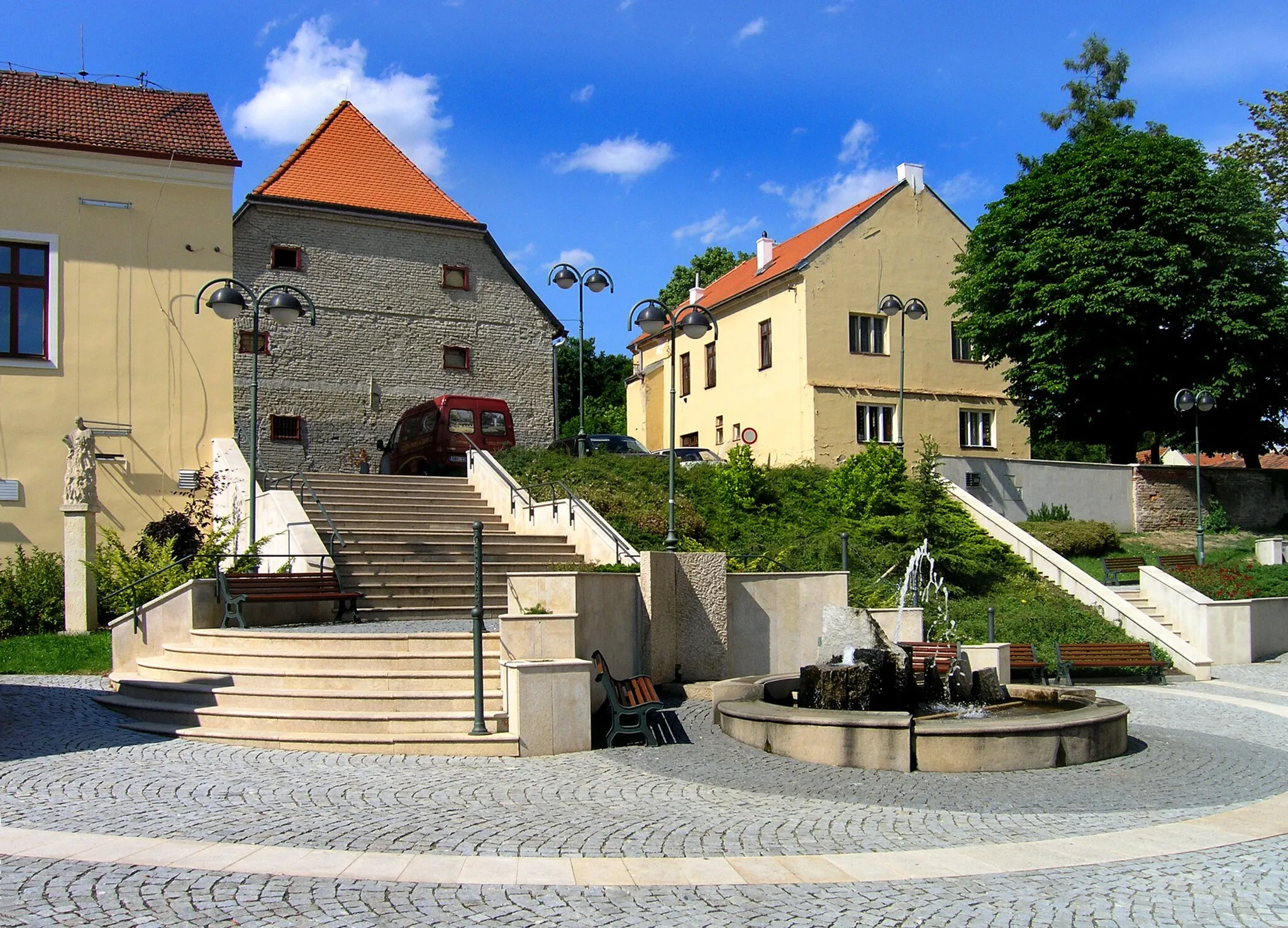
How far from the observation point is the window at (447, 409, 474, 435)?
982 inches

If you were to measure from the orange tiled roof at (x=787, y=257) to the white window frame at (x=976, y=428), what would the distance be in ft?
24.4

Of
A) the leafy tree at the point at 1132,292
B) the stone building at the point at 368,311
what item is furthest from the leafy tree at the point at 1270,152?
the stone building at the point at 368,311

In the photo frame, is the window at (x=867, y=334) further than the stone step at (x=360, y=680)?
Yes

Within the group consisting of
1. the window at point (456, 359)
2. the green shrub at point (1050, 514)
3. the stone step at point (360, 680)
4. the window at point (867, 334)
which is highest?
the window at point (867, 334)

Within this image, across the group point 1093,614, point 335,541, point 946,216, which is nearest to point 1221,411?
point 946,216

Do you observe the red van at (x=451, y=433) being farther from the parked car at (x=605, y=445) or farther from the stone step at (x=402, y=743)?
the stone step at (x=402, y=743)

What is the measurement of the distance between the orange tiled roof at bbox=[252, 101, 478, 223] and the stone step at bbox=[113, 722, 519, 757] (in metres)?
25.5

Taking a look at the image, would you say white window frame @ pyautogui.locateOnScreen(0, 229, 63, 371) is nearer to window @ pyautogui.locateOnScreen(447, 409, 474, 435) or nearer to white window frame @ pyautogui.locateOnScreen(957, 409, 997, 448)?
window @ pyautogui.locateOnScreen(447, 409, 474, 435)

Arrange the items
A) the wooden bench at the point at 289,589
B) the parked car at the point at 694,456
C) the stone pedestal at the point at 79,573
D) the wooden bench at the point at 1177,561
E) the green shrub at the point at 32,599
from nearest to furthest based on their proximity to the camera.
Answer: the wooden bench at the point at 289,589, the stone pedestal at the point at 79,573, the green shrub at the point at 32,599, the wooden bench at the point at 1177,561, the parked car at the point at 694,456

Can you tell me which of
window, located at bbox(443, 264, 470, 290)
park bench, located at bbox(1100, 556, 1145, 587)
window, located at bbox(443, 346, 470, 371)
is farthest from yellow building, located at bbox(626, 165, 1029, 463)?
park bench, located at bbox(1100, 556, 1145, 587)

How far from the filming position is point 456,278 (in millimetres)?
35062

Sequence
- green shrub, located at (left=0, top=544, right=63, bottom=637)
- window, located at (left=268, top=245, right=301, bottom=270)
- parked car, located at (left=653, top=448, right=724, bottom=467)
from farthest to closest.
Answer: window, located at (left=268, top=245, right=301, bottom=270)
parked car, located at (left=653, top=448, right=724, bottom=467)
green shrub, located at (left=0, top=544, right=63, bottom=637)

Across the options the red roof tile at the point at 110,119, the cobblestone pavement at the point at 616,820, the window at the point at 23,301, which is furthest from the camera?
the red roof tile at the point at 110,119

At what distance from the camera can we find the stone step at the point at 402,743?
10.1 metres
